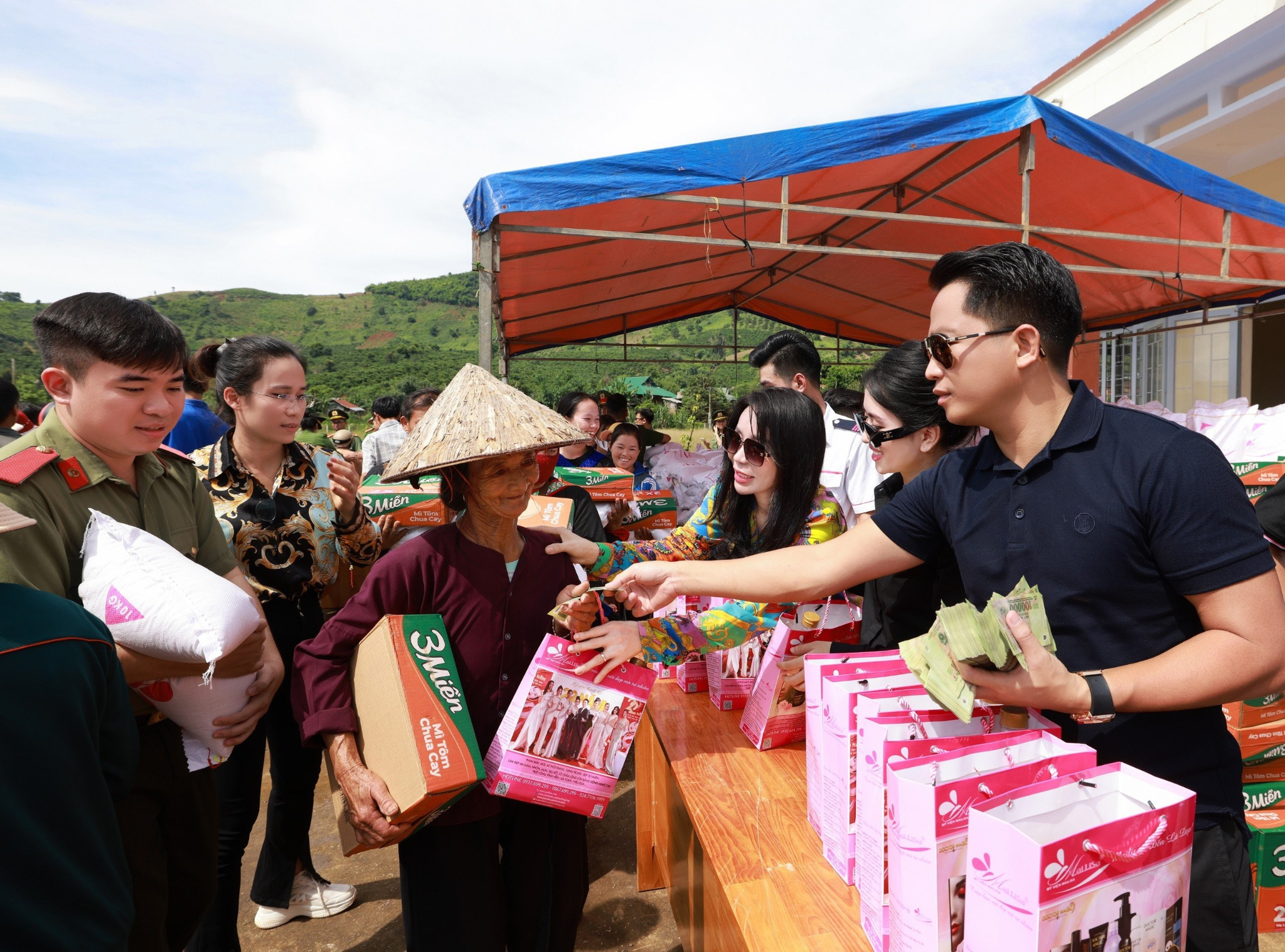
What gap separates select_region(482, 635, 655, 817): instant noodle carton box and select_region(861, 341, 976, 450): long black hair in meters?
1.07

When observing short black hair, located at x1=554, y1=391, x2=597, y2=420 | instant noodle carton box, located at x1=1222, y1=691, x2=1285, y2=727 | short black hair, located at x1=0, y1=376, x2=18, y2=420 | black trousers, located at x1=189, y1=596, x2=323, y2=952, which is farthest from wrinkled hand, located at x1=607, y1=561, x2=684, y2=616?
short black hair, located at x1=0, y1=376, x2=18, y2=420

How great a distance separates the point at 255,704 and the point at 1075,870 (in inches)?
65.4

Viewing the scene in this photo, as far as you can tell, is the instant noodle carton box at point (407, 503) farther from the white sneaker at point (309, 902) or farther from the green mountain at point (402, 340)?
the green mountain at point (402, 340)

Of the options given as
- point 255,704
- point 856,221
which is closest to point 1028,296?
point 255,704

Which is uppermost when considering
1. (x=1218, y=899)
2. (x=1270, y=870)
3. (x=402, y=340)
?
(x=402, y=340)

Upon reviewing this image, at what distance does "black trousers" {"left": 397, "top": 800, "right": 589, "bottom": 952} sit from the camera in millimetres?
1662

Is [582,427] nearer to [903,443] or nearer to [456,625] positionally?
[903,443]

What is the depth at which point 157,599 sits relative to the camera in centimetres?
134

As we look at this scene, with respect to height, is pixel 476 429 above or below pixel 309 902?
above

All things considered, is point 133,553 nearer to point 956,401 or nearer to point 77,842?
point 77,842

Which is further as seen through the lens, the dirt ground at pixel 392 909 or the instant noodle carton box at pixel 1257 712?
the dirt ground at pixel 392 909

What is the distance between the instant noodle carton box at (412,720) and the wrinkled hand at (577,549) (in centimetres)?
40

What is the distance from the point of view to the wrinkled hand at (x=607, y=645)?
1.54 meters

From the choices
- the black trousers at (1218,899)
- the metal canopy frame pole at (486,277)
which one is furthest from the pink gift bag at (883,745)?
the metal canopy frame pole at (486,277)
